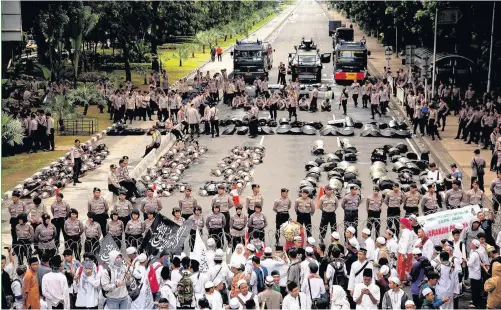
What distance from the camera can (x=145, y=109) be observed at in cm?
4003

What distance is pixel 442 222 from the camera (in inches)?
715

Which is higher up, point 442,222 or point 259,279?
point 442,222

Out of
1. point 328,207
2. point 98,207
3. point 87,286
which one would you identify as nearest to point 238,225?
point 328,207

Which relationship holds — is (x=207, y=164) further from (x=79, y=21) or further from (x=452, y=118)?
(x=79, y=21)

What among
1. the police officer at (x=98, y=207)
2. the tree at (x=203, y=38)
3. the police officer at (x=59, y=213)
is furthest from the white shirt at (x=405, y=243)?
the tree at (x=203, y=38)

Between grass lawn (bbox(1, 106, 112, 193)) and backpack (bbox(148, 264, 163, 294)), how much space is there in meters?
12.9

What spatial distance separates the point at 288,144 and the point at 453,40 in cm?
2452

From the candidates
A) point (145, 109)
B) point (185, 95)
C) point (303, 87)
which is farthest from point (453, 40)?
point (145, 109)

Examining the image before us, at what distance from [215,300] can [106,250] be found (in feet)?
11.0

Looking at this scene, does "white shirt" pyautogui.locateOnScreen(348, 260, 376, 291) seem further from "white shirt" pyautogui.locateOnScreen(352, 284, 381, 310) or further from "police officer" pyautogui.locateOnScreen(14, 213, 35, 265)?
"police officer" pyautogui.locateOnScreen(14, 213, 35, 265)

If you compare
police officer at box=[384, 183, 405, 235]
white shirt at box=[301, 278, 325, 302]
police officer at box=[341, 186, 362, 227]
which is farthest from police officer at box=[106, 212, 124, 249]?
police officer at box=[384, 183, 405, 235]

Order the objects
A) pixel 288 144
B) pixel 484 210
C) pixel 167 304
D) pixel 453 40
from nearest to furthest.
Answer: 1. pixel 167 304
2. pixel 484 210
3. pixel 288 144
4. pixel 453 40

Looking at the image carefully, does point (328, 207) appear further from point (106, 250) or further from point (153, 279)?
point (153, 279)

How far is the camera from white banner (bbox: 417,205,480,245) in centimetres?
1800
